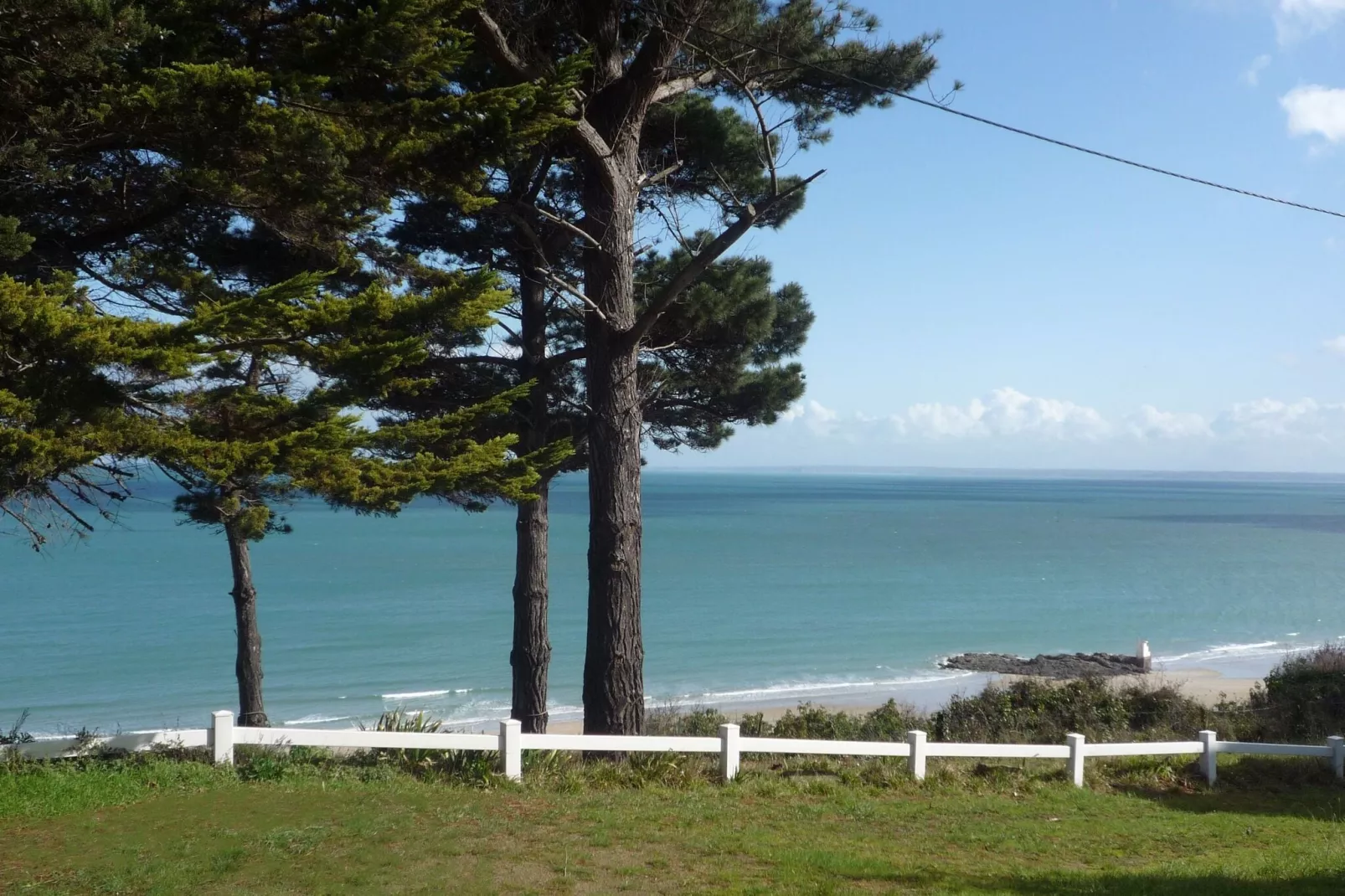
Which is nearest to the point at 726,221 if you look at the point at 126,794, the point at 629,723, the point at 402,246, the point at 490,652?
the point at 402,246

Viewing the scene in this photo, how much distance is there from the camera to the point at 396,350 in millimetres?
7336

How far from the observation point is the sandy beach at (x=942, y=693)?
24.2m

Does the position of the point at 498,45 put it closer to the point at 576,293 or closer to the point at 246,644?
the point at 576,293

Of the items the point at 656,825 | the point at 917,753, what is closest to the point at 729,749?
the point at 917,753

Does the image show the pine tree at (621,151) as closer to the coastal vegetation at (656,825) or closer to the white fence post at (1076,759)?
the coastal vegetation at (656,825)

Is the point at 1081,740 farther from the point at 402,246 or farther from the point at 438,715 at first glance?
the point at 438,715

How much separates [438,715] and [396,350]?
1988cm

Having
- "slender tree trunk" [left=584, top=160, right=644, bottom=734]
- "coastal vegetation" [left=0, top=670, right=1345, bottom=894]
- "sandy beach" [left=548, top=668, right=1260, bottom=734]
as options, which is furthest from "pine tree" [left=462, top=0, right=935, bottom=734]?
"sandy beach" [left=548, top=668, right=1260, bottom=734]

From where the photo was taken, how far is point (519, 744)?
9.30 metres

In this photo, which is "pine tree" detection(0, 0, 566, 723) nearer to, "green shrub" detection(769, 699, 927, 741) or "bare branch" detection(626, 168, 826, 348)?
"bare branch" detection(626, 168, 826, 348)

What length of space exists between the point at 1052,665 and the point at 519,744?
27254mm

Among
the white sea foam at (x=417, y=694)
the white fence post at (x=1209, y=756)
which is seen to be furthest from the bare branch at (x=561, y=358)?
the white sea foam at (x=417, y=694)

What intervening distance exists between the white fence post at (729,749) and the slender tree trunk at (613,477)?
125 cm

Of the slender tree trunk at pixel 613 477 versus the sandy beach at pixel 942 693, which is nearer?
the slender tree trunk at pixel 613 477
